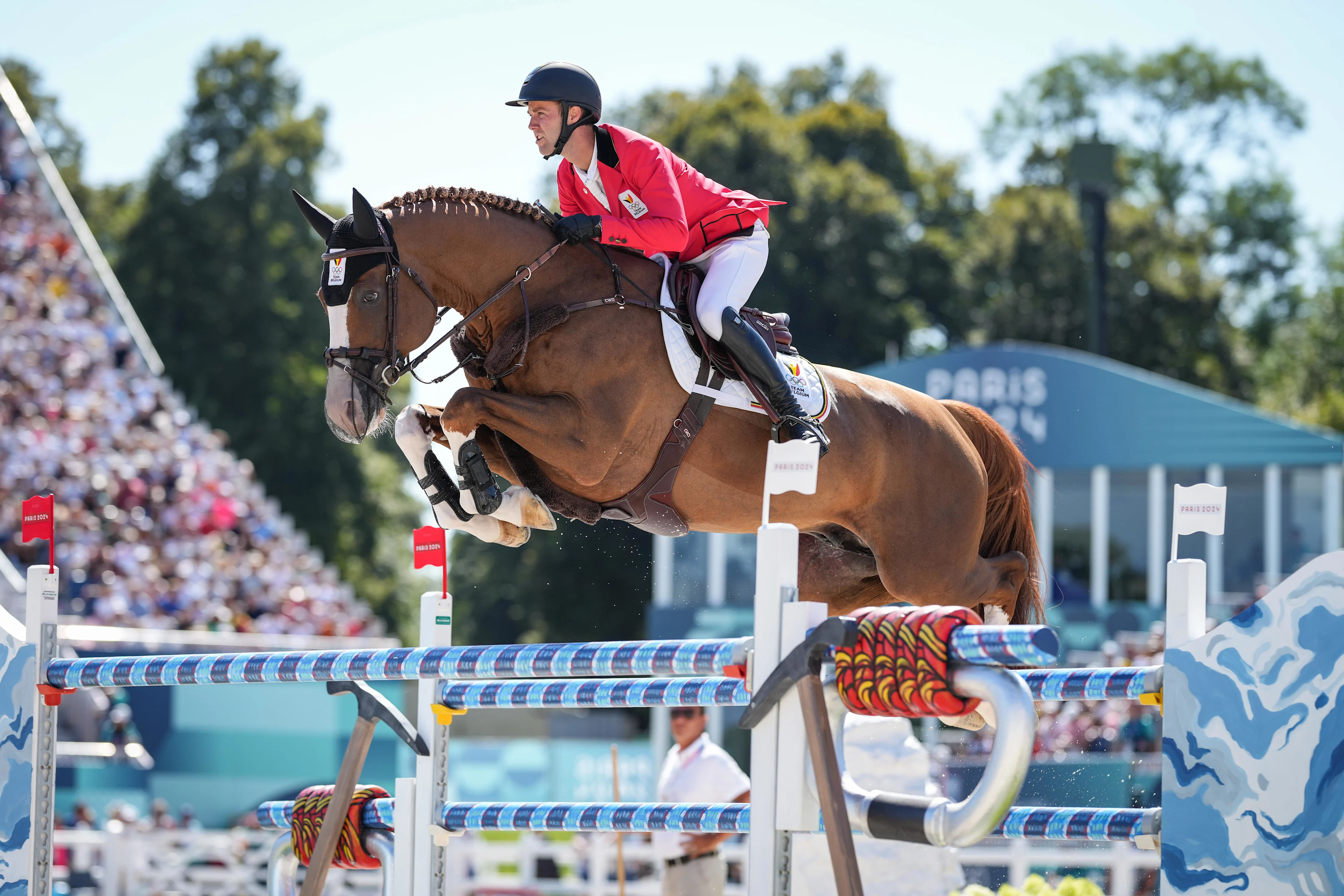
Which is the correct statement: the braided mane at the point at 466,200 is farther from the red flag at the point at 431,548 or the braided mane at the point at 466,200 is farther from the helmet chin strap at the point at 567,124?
the red flag at the point at 431,548

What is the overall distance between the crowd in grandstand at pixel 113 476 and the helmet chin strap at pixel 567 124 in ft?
30.1

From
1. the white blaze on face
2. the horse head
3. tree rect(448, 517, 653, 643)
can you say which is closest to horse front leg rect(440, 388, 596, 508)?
the horse head

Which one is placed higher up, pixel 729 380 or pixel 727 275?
pixel 727 275

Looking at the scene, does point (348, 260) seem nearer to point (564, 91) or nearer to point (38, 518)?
point (564, 91)

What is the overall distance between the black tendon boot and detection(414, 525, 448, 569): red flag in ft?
3.60

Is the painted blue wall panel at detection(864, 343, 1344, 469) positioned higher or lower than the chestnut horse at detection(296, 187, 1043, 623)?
higher

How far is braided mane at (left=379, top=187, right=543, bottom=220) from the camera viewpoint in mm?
4359

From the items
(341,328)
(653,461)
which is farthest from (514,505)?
(341,328)

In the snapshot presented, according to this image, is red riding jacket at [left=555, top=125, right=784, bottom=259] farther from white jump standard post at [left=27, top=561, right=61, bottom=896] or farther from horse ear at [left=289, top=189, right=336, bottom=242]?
white jump standard post at [left=27, top=561, right=61, bottom=896]

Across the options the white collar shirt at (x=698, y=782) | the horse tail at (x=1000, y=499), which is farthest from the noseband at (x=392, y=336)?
the white collar shirt at (x=698, y=782)

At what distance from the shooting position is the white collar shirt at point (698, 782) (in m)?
5.76

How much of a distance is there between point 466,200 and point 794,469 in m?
2.02

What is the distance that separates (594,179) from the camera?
434 cm

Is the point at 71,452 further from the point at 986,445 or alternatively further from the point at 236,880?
the point at 986,445
